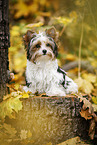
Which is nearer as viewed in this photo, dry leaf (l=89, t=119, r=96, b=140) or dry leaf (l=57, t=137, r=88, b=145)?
dry leaf (l=57, t=137, r=88, b=145)

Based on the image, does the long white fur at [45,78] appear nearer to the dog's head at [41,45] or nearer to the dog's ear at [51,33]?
the dog's head at [41,45]

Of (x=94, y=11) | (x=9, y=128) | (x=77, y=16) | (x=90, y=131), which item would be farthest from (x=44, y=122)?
(x=94, y=11)

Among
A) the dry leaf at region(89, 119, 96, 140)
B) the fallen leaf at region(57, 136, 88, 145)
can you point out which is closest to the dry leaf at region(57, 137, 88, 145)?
the fallen leaf at region(57, 136, 88, 145)

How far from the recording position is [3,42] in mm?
3443

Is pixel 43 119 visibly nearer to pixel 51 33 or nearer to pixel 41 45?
pixel 41 45

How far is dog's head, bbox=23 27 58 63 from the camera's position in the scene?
3.59 m

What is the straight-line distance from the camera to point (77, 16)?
5.66 m

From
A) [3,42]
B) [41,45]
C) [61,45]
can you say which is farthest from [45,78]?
[61,45]

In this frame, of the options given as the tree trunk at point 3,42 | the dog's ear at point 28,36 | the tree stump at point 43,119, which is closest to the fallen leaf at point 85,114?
the tree stump at point 43,119

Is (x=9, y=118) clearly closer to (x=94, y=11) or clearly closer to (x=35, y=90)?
(x=35, y=90)

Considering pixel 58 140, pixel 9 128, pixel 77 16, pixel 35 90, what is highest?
pixel 77 16

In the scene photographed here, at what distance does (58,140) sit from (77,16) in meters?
3.56

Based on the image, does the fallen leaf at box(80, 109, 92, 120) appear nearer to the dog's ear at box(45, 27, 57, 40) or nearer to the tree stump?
the tree stump

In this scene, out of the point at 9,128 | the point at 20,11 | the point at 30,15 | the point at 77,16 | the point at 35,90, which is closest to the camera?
the point at 9,128
